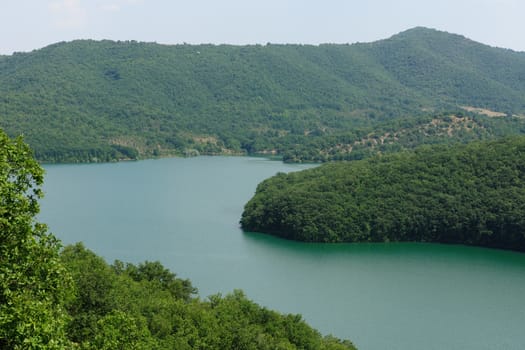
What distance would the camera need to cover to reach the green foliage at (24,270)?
30.4 ft

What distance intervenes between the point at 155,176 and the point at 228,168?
17.0 metres

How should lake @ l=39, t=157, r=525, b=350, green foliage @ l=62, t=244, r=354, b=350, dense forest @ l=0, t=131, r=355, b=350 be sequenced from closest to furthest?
Result: dense forest @ l=0, t=131, r=355, b=350, green foliage @ l=62, t=244, r=354, b=350, lake @ l=39, t=157, r=525, b=350

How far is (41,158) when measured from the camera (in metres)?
114

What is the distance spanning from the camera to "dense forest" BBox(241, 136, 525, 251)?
5509 cm

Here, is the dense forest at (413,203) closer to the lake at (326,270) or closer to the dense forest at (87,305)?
the lake at (326,270)

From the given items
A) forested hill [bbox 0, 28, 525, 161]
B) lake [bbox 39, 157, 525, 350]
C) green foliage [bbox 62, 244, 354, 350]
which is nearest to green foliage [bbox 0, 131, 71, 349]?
green foliage [bbox 62, 244, 354, 350]

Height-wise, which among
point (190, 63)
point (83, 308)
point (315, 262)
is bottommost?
point (315, 262)

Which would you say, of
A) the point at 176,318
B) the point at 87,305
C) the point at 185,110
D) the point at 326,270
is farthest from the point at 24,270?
the point at 185,110

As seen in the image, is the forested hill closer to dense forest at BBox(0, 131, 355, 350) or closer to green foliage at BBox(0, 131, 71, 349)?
dense forest at BBox(0, 131, 355, 350)

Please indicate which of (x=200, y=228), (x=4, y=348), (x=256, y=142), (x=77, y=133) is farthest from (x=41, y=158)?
(x=4, y=348)

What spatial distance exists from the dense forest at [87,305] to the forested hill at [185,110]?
93.4m

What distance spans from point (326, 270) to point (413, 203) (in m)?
15.8

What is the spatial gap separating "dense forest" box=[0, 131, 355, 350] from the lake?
8.21 meters

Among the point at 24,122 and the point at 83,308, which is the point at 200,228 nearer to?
the point at 83,308
